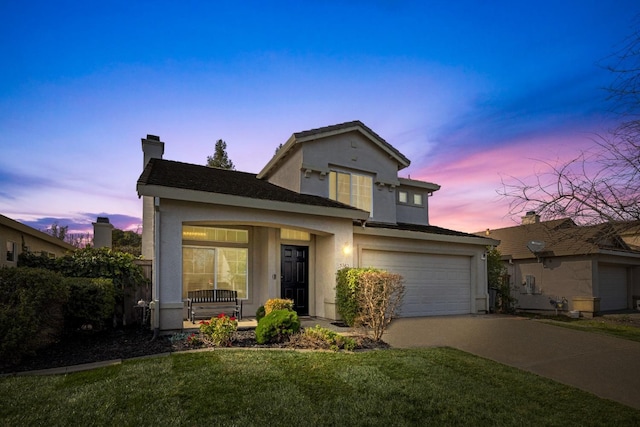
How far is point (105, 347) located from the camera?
23.1ft

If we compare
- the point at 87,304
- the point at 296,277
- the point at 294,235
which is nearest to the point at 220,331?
the point at 87,304

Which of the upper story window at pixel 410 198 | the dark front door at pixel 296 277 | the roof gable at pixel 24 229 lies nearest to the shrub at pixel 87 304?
the roof gable at pixel 24 229

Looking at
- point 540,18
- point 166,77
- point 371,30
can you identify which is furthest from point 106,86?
point 540,18

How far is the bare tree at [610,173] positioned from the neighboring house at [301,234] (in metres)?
6.24

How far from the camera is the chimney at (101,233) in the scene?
17562 mm

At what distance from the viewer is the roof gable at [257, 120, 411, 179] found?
1290 centimetres

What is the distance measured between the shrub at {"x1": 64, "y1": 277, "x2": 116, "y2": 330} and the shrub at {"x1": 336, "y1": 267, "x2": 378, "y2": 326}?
578 cm

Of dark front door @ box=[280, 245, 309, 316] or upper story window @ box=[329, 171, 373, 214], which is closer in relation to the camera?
dark front door @ box=[280, 245, 309, 316]

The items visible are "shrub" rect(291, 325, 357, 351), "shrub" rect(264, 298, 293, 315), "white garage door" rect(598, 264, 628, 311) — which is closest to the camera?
"shrub" rect(291, 325, 357, 351)

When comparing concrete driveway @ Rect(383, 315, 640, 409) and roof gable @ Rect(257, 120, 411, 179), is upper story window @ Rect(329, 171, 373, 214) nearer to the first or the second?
roof gable @ Rect(257, 120, 411, 179)

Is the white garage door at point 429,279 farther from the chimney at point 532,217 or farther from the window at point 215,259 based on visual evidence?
the chimney at point 532,217

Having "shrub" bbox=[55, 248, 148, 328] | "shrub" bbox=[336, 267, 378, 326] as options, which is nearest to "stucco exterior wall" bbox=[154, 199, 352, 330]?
"shrub" bbox=[336, 267, 378, 326]

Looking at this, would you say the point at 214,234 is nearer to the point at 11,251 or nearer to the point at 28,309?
the point at 28,309

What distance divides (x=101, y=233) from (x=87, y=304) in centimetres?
1114
